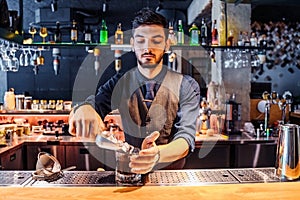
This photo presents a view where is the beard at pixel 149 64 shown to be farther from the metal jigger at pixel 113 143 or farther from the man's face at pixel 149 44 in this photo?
the metal jigger at pixel 113 143

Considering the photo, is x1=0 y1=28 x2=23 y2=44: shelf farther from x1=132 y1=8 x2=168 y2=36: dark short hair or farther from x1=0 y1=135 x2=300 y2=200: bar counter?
x1=0 y1=135 x2=300 y2=200: bar counter

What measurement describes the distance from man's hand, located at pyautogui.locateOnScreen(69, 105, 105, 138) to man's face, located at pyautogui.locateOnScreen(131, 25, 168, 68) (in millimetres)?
1120

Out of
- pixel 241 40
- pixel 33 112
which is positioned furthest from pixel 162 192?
pixel 33 112

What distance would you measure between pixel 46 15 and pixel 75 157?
344 cm

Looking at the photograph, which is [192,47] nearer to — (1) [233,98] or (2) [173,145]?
(1) [233,98]

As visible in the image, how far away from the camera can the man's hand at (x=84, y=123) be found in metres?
1.61

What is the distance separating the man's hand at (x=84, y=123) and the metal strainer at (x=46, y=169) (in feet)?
0.61

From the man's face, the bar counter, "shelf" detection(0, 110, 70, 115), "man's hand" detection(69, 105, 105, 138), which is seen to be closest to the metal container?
the bar counter

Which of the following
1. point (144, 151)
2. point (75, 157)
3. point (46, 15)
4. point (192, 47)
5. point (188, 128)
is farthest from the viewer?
point (46, 15)

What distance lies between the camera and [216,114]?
13.2 feet

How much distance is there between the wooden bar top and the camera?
1.36 metres

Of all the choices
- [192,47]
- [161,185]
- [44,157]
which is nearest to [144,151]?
[161,185]

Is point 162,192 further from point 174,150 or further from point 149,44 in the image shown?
point 149,44

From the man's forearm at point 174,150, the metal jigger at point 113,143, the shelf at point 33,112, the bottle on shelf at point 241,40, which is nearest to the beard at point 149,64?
the man's forearm at point 174,150
